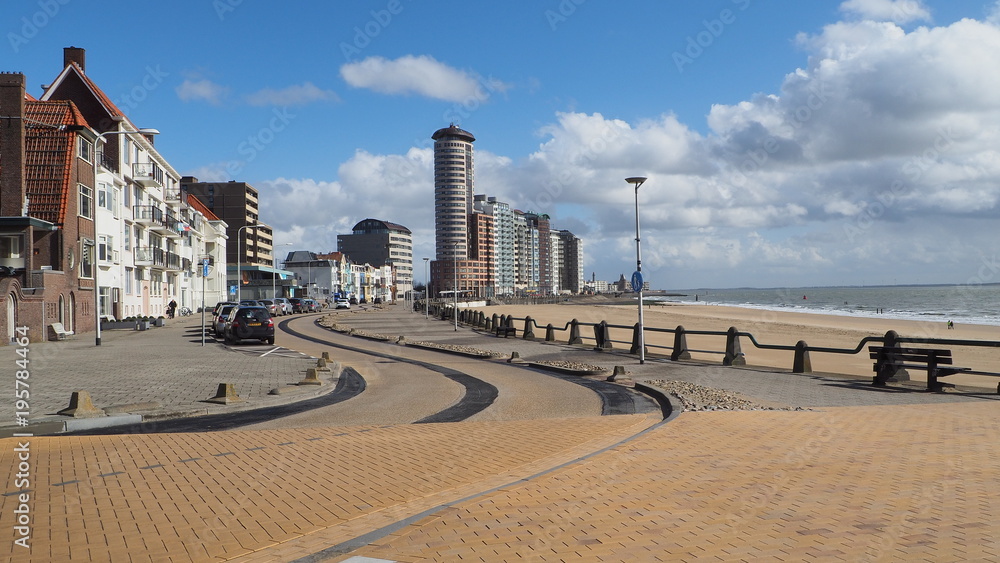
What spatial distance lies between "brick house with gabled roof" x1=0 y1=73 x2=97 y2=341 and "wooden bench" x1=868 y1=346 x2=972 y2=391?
97.6ft

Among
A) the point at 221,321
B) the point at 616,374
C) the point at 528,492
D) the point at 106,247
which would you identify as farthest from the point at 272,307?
the point at 528,492

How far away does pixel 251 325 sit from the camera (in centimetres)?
2861

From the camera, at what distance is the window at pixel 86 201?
3691 centimetres

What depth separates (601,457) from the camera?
25.4 ft

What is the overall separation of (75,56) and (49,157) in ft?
70.9

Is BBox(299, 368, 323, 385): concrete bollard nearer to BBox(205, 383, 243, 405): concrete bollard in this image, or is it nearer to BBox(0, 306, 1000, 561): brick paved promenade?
BBox(205, 383, 243, 405): concrete bollard

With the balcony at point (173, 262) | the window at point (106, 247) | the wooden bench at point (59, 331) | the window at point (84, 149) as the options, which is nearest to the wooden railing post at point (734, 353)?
the wooden bench at point (59, 331)

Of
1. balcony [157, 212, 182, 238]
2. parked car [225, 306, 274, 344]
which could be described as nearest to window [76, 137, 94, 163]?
parked car [225, 306, 274, 344]

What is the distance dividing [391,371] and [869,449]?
43.0 feet

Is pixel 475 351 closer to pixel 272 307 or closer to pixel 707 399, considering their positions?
pixel 707 399

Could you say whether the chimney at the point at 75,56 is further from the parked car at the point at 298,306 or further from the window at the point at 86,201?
the parked car at the point at 298,306

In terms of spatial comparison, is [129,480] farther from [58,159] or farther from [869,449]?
[58,159]

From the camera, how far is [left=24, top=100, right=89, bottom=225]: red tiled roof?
3362 cm

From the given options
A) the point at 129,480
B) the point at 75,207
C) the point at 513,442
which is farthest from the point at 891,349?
the point at 75,207
